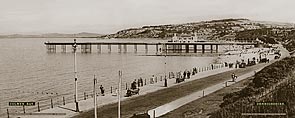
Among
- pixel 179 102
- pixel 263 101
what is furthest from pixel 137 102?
pixel 263 101

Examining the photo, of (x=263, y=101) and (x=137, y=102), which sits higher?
(x=263, y=101)

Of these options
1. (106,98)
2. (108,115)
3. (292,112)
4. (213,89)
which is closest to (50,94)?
(106,98)

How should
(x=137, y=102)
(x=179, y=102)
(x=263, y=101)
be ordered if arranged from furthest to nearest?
1. (x=137, y=102)
2. (x=179, y=102)
3. (x=263, y=101)

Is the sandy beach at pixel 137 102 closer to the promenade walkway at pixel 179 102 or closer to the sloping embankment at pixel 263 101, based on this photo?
the promenade walkway at pixel 179 102

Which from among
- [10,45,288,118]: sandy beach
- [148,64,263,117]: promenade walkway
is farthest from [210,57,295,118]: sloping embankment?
[10,45,288,118]: sandy beach

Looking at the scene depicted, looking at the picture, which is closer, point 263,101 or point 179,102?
point 263,101

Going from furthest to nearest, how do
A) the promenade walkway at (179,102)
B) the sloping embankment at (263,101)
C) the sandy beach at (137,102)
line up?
the sandy beach at (137,102)
the promenade walkway at (179,102)
the sloping embankment at (263,101)

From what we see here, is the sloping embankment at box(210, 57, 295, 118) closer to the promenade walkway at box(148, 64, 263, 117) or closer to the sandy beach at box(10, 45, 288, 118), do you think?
the promenade walkway at box(148, 64, 263, 117)

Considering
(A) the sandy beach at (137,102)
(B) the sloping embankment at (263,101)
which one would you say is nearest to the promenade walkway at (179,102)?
(A) the sandy beach at (137,102)

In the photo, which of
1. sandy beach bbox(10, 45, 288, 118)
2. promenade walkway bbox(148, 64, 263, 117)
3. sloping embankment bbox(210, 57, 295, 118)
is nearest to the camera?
A: sloping embankment bbox(210, 57, 295, 118)

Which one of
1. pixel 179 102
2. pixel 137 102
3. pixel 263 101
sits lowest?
pixel 137 102

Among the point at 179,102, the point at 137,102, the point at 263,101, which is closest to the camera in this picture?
the point at 263,101

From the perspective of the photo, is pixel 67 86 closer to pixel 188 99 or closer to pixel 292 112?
pixel 188 99

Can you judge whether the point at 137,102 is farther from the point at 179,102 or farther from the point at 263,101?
the point at 263,101
